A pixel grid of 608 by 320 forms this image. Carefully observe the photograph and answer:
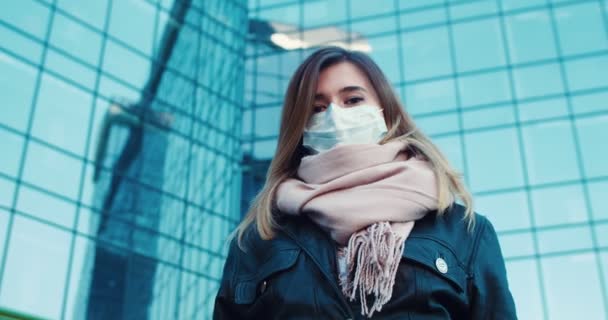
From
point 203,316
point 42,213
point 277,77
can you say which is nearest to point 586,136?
point 277,77

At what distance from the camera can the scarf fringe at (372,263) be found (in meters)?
1.84

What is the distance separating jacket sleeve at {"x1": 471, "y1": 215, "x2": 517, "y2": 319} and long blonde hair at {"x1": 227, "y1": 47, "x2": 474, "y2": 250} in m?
0.17

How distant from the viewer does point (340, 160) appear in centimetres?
216

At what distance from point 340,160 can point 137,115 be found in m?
22.7

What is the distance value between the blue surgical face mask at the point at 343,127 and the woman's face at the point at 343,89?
0.03 m

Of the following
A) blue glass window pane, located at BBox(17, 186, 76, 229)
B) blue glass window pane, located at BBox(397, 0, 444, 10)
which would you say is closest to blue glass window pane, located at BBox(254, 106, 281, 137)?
blue glass window pane, located at BBox(397, 0, 444, 10)

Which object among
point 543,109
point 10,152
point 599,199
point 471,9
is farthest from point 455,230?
point 471,9

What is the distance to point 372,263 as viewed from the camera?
186 cm

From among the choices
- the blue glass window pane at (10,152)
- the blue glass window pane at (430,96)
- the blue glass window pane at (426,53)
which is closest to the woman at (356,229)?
the blue glass window pane at (10,152)

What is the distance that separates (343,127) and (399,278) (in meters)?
0.55

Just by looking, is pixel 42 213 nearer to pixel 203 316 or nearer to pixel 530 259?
pixel 203 316

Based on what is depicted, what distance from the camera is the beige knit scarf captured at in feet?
6.13

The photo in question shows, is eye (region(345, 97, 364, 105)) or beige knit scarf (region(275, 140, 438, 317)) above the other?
eye (region(345, 97, 364, 105))

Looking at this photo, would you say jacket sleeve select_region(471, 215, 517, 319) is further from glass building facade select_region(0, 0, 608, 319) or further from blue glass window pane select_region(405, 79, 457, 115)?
blue glass window pane select_region(405, 79, 457, 115)
